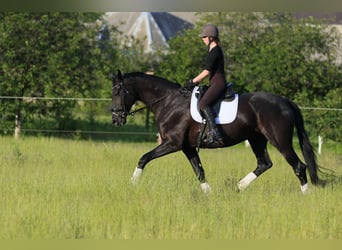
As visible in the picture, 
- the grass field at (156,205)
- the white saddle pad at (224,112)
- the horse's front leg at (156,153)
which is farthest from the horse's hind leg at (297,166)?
the horse's front leg at (156,153)

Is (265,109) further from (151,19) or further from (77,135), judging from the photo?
(151,19)

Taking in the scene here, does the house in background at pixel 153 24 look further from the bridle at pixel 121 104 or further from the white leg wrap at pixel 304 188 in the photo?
the white leg wrap at pixel 304 188

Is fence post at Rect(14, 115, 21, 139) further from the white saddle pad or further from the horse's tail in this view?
the horse's tail

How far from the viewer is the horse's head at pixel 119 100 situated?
33.1 ft

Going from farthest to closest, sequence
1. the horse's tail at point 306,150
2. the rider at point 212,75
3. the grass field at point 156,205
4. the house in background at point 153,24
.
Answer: the house in background at point 153,24 < the horse's tail at point 306,150 < the rider at point 212,75 < the grass field at point 156,205

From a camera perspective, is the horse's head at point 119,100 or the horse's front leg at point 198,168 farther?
the horse's head at point 119,100

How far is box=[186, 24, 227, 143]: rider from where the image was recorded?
9.35 m

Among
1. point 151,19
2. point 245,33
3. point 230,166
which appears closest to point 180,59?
point 245,33

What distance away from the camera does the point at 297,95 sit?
2167 cm

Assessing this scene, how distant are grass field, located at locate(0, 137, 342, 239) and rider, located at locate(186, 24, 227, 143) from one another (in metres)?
0.94

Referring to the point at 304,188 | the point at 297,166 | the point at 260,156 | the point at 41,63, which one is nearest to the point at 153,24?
the point at 41,63

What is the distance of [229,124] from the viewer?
966 centimetres

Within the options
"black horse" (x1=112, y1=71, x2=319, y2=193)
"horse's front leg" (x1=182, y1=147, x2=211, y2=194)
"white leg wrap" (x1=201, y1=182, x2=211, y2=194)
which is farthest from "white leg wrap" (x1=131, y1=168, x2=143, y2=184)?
"white leg wrap" (x1=201, y1=182, x2=211, y2=194)

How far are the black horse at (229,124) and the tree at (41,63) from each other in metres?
11.0
